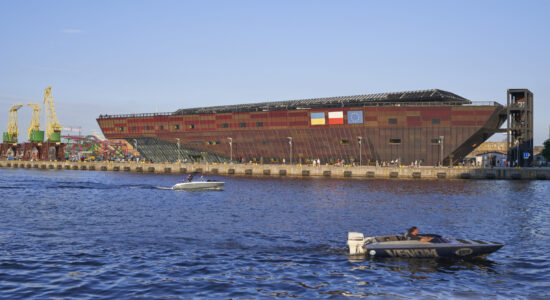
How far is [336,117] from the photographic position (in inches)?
4840

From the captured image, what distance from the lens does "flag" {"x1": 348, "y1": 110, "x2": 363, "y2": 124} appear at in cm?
11909

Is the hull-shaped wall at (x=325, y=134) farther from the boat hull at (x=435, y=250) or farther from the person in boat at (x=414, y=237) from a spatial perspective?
the person in boat at (x=414, y=237)

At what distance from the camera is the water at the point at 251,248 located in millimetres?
24062

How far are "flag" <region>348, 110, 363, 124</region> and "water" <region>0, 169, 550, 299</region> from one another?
57386 mm

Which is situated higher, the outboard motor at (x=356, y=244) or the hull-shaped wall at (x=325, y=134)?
the hull-shaped wall at (x=325, y=134)

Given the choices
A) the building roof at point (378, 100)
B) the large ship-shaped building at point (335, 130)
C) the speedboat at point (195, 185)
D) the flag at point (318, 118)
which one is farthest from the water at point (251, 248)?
the flag at point (318, 118)

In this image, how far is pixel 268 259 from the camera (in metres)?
29.9

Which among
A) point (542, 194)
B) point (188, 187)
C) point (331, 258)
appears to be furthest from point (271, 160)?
point (331, 258)

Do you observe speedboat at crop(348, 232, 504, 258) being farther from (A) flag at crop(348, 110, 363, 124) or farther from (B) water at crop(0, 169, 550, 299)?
(A) flag at crop(348, 110, 363, 124)

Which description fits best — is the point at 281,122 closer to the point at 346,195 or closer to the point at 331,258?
the point at 346,195

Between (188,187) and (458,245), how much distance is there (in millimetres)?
50209

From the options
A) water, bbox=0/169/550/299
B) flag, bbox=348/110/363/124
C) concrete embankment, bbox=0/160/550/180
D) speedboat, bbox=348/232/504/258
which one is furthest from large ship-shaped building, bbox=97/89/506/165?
speedboat, bbox=348/232/504/258

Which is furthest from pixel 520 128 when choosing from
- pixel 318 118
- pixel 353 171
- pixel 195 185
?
pixel 195 185

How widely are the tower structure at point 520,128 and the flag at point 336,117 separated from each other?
1468 inches
